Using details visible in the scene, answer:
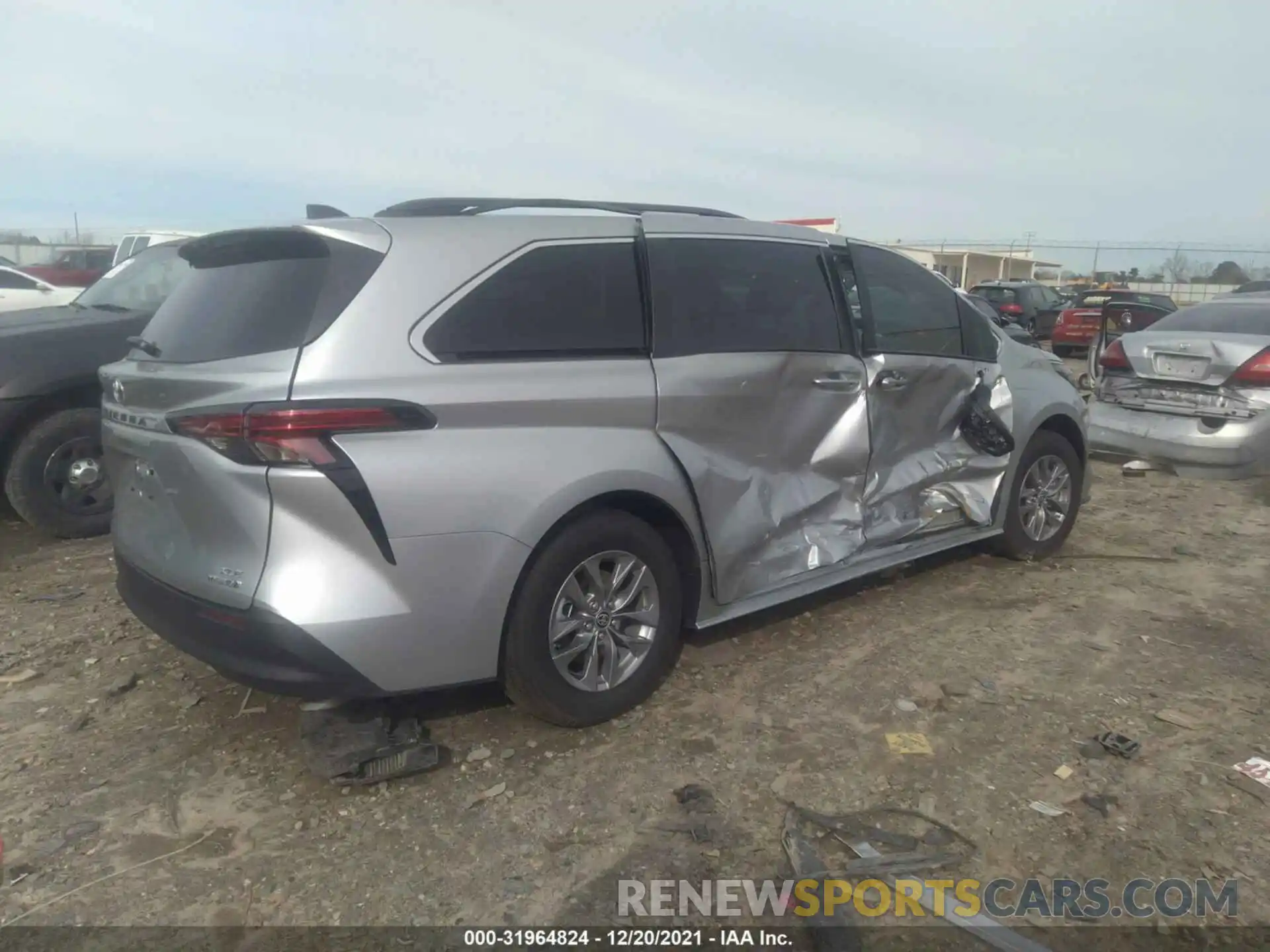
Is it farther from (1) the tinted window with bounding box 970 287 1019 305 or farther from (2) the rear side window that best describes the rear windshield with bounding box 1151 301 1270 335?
(1) the tinted window with bounding box 970 287 1019 305

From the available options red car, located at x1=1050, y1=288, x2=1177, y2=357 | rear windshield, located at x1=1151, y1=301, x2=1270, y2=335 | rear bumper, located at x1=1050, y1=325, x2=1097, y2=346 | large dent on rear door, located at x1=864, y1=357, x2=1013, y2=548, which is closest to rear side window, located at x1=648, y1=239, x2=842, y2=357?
large dent on rear door, located at x1=864, y1=357, x2=1013, y2=548

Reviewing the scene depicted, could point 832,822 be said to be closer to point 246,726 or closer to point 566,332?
point 566,332

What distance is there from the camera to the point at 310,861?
2691 millimetres

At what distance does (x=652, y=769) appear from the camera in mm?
3188

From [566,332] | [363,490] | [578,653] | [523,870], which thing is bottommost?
[523,870]

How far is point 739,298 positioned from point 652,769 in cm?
190

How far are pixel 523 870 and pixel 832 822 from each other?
3.18 feet

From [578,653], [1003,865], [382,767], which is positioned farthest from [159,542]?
[1003,865]

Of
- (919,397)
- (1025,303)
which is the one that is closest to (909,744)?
(919,397)

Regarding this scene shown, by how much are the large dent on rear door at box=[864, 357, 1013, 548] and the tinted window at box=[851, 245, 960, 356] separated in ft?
0.43

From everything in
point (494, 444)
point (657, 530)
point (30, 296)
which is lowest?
point (657, 530)

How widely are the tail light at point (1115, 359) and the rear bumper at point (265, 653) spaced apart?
6.82 m

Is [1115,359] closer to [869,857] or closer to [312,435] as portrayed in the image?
[869,857]

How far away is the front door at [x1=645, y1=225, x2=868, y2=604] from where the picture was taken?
3574mm
